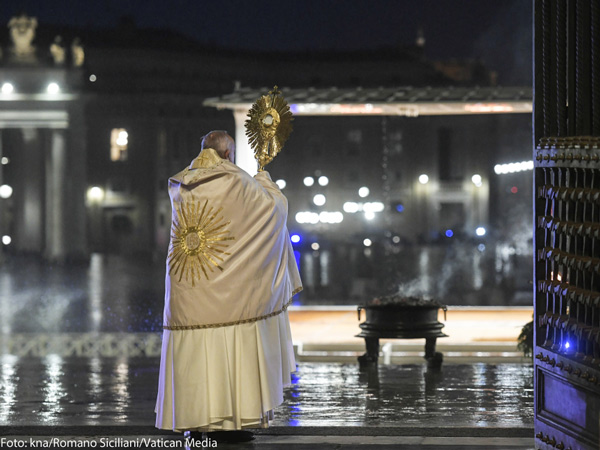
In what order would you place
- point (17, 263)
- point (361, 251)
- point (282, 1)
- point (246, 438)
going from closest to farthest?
point (246, 438) → point (17, 263) → point (361, 251) → point (282, 1)

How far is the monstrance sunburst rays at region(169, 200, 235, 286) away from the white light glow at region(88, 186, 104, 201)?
26.3 ft

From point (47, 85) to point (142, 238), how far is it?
2.13 metres

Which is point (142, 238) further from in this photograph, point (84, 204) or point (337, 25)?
point (337, 25)

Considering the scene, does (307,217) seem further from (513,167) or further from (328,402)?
(328,402)

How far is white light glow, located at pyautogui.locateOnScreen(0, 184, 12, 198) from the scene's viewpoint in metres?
12.8

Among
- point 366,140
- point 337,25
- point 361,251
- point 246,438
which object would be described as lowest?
point 246,438

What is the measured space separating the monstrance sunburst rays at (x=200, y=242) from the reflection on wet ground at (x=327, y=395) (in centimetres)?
87

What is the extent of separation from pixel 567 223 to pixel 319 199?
8.93m

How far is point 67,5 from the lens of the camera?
44.0 ft

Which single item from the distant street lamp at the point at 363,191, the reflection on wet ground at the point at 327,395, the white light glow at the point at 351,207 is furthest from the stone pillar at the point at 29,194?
the reflection on wet ground at the point at 327,395

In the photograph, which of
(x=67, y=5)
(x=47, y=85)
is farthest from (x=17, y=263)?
(x=67, y=5)

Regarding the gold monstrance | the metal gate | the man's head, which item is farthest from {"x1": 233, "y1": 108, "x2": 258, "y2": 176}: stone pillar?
the metal gate

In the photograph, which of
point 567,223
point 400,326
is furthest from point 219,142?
point 400,326

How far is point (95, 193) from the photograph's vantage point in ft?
42.9
